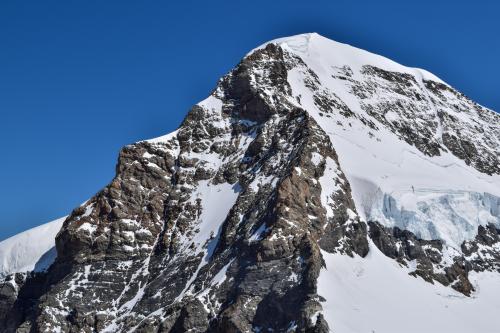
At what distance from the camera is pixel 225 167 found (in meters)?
129

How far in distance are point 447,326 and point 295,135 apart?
36.0 m

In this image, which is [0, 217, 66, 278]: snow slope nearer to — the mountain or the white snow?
the mountain

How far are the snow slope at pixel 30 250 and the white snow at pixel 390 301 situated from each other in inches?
1931

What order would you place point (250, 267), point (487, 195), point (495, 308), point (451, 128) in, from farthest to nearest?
point (451, 128) < point (487, 195) < point (495, 308) < point (250, 267)

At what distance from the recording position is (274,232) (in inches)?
4139

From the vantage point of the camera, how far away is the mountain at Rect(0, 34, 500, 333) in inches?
4001

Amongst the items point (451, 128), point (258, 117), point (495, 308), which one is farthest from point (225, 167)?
point (451, 128)

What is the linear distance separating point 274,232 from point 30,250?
50.6 meters

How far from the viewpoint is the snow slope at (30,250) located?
132 metres

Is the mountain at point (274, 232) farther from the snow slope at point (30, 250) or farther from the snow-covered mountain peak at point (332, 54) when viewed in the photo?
the snow-covered mountain peak at point (332, 54)

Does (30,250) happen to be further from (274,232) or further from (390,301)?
(390,301)

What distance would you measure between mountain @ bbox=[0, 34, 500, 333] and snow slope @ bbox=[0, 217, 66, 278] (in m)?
3.48

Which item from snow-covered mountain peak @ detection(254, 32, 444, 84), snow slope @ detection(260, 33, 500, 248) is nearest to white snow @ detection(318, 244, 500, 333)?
snow slope @ detection(260, 33, 500, 248)

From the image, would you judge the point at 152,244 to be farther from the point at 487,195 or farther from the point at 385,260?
the point at 487,195
